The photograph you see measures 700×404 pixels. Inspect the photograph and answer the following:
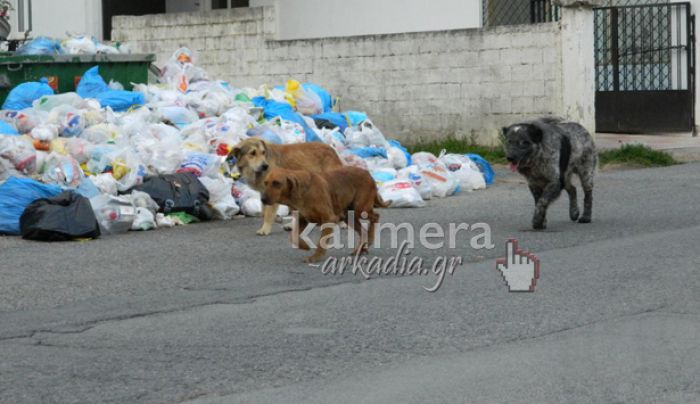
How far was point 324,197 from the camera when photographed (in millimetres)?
10188

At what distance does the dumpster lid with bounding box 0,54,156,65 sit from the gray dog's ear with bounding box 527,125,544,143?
7.34 m

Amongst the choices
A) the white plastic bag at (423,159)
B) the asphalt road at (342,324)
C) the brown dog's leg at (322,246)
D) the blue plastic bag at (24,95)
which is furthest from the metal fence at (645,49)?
the brown dog's leg at (322,246)

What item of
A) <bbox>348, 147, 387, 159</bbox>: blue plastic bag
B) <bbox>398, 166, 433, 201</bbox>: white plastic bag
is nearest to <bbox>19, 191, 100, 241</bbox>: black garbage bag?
<bbox>398, 166, 433, 201</bbox>: white plastic bag

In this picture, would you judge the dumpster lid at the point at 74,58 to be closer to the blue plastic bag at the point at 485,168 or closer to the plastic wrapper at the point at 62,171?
the plastic wrapper at the point at 62,171

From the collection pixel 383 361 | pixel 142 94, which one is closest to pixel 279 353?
pixel 383 361

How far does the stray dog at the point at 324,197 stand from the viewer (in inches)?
398

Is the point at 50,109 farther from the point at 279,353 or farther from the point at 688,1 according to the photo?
the point at 688,1

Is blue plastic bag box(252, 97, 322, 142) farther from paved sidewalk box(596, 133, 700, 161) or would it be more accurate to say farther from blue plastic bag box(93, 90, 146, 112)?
paved sidewalk box(596, 133, 700, 161)

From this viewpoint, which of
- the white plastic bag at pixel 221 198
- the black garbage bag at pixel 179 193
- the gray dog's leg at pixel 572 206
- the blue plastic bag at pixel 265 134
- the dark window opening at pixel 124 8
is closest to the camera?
the gray dog's leg at pixel 572 206

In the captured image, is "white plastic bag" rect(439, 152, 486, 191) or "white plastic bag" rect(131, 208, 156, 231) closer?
"white plastic bag" rect(131, 208, 156, 231)

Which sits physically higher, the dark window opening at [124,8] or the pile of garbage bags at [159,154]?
the dark window opening at [124,8]

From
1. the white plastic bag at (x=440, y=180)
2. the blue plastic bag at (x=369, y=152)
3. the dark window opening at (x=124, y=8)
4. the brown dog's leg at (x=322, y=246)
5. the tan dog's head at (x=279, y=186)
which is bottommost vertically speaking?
the brown dog's leg at (x=322, y=246)

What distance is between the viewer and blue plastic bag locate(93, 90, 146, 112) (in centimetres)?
1648

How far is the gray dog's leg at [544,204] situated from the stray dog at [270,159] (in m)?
1.97
